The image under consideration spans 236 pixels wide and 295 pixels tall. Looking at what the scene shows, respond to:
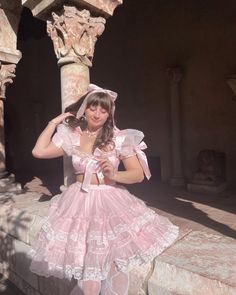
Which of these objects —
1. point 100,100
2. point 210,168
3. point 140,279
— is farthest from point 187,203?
point 100,100

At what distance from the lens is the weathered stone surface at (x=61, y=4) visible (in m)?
2.73

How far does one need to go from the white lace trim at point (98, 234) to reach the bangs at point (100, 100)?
2.53 feet

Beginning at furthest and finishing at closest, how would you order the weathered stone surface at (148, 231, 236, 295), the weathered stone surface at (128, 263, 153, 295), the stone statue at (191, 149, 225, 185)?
the stone statue at (191, 149, 225, 185) → the weathered stone surface at (128, 263, 153, 295) → the weathered stone surface at (148, 231, 236, 295)

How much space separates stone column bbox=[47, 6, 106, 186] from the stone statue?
4.02 m

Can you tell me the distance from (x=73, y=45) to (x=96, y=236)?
185cm

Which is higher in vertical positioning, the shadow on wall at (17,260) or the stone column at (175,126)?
the stone column at (175,126)

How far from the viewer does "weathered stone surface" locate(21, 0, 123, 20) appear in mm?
2734

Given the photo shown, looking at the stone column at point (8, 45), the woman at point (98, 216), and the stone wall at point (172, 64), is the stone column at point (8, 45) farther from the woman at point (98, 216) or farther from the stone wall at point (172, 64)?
the stone wall at point (172, 64)

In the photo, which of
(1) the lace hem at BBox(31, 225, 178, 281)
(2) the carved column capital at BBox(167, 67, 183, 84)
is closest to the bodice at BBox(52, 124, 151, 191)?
(1) the lace hem at BBox(31, 225, 178, 281)

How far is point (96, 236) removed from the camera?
5.84 feet

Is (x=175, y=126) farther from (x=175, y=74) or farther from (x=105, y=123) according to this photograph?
(x=105, y=123)

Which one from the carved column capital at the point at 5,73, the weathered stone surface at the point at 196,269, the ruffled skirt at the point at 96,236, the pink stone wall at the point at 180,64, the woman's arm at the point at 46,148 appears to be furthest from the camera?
the pink stone wall at the point at 180,64

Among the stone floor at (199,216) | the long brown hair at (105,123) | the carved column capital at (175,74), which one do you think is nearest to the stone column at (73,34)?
the long brown hair at (105,123)

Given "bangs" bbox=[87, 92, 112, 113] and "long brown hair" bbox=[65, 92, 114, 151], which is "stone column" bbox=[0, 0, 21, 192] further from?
"bangs" bbox=[87, 92, 112, 113]
